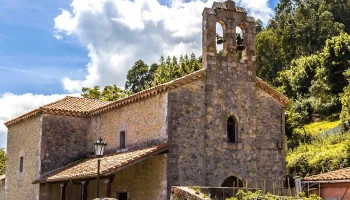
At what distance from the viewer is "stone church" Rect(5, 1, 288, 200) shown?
61.6ft

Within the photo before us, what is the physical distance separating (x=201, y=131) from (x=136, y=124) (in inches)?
125

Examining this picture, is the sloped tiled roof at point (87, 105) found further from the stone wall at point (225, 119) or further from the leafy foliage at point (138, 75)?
the leafy foliage at point (138, 75)

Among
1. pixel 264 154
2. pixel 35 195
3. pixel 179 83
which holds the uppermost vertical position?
pixel 179 83

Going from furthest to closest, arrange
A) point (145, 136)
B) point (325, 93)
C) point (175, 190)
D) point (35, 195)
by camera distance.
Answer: point (325, 93), point (35, 195), point (145, 136), point (175, 190)

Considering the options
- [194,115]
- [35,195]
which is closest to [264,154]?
[194,115]

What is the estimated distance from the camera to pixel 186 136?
62.2ft

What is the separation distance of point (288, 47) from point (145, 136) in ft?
154

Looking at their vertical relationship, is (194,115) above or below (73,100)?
below

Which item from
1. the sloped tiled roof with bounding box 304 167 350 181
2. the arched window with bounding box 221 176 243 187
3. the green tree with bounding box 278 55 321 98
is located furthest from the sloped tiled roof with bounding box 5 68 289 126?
the green tree with bounding box 278 55 321 98

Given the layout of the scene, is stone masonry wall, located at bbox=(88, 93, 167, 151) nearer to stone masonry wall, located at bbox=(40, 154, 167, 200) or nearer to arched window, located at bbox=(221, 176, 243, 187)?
stone masonry wall, located at bbox=(40, 154, 167, 200)

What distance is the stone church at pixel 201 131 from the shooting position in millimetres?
18766

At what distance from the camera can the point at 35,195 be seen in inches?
965

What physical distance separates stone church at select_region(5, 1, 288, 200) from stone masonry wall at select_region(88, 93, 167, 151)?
0.13 ft

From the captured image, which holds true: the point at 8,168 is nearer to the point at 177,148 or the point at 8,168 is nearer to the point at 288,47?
the point at 177,148
